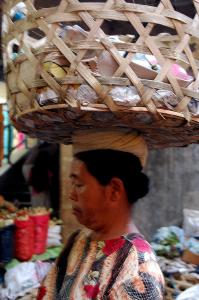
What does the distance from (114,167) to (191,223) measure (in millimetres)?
4402

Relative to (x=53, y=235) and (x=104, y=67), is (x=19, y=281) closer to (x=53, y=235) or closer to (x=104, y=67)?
(x=53, y=235)

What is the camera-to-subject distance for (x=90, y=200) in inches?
68.4

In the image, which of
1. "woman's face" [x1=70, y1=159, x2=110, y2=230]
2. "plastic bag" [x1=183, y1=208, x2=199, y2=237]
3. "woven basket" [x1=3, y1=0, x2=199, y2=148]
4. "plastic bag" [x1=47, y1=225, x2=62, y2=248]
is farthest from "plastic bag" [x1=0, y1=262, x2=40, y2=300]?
"woven basket" [x1=3, y1=0, x2=199, y2=148]

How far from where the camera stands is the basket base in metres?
1.48

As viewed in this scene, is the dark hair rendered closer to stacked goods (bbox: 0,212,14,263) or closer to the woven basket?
the woven basket

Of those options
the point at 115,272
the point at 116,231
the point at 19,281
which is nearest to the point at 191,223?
the point at 19,281

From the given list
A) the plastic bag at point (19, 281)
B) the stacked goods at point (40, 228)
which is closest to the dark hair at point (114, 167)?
the plastic bag at point (19, 281)

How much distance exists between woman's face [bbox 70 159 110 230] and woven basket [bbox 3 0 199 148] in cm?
25

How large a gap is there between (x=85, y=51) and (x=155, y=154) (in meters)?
4.77

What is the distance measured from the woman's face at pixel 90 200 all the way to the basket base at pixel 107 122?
204 mm

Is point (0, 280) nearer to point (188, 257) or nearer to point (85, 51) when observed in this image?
point (188, 257)

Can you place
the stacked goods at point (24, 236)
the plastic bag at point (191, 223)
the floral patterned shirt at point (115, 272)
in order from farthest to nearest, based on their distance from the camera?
the plastic bag at point (191, 223) → the stacked goods at point (24, 236) → the floral patterned shirt at point (115, 272)

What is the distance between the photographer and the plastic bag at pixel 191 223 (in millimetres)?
5800

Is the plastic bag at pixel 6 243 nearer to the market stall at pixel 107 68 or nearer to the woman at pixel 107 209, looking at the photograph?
the woman at pixel 107 209
